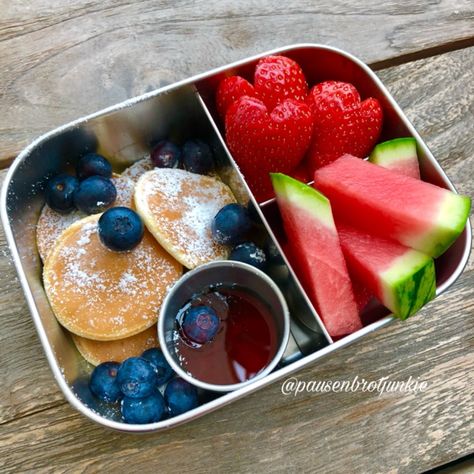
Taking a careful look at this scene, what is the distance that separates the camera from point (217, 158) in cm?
118

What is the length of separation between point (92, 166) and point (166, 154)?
0.15 metres

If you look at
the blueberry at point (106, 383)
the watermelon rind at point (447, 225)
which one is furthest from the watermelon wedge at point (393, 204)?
the blueberry at point (106, 383)

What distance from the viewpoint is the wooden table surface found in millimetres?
1020

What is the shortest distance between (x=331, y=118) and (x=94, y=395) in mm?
649

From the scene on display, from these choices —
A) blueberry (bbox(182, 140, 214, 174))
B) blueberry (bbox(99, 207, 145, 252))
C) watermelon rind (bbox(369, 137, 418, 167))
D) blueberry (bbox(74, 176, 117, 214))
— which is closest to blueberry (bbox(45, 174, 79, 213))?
blueberry (bbox(74, 176, 117, 214))

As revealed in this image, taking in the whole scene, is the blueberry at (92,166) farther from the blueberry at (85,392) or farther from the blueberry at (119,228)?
the blueberry at (85,392)

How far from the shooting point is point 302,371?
1065 mm

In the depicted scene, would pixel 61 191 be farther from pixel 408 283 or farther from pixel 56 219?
pixel 408 283

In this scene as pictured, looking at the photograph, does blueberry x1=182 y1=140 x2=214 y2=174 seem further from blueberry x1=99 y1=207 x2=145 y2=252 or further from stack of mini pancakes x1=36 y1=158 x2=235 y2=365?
blueberry x1=99 y1=207 x2=145 y2=252

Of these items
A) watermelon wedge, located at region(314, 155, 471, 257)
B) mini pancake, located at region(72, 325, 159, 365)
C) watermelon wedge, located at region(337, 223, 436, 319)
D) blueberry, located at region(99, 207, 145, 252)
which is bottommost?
mini pancake, located at region(72, 325, 159, 365)

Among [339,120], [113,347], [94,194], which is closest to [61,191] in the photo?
[94,194]

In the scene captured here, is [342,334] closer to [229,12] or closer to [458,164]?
[458,164]

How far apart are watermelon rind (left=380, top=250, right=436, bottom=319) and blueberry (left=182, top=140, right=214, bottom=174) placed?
17.0 inches

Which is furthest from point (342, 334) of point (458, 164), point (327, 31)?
point (327, 31)
